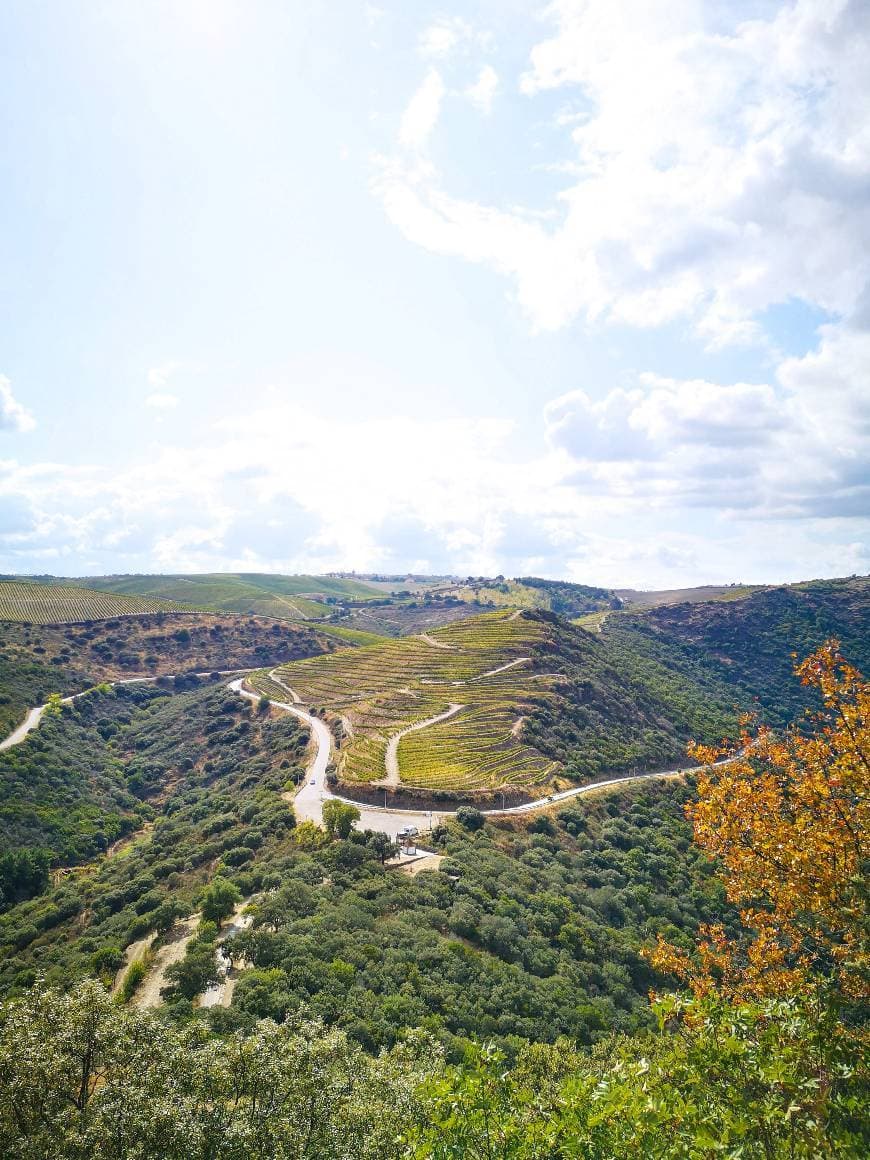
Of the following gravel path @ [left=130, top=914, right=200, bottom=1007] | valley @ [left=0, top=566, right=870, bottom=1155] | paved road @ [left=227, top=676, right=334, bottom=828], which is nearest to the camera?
gravel path @ [left=130, top=914, right=200, bottom=1007]

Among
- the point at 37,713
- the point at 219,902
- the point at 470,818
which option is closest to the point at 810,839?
the point at 219,902

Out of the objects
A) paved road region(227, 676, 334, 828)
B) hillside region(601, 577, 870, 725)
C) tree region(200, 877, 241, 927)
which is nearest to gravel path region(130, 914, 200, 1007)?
tree region(200, 877, 241, 927)

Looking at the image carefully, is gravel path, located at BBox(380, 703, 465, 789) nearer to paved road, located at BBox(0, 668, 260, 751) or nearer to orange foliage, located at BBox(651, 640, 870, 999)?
orange foliage, located at BBox(651, 640, 870, 999)

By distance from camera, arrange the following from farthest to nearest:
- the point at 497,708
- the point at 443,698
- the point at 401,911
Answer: the point at 443,698 → the point at 497,708 → the point at 401,911

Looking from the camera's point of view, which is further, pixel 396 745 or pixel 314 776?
pixel 396 745

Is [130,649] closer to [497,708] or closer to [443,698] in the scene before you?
[443,698]

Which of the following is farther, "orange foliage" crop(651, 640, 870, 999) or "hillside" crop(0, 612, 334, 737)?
"hillside" crop(0, 612, 334, 737)

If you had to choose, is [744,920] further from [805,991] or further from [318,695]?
[318,695]

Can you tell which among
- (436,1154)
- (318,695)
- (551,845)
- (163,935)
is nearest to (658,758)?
Answer: (551,845)
